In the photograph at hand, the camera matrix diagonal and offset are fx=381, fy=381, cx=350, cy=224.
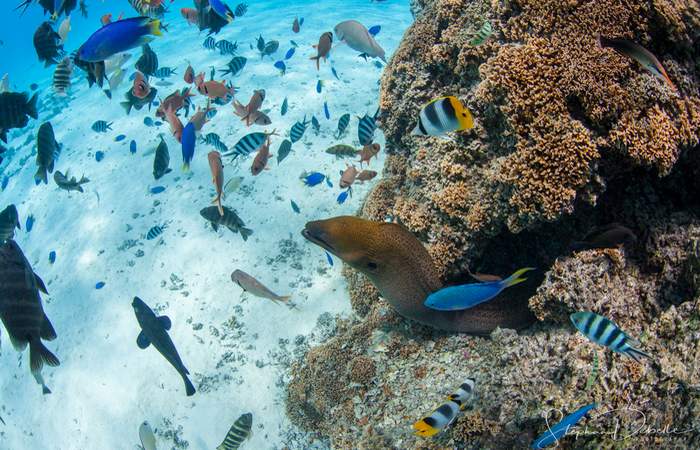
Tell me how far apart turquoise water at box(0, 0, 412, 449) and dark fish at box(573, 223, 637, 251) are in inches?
144

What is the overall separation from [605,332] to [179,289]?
660 cm

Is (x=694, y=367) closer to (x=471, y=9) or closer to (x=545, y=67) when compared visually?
Answer: (x=545, y=67)

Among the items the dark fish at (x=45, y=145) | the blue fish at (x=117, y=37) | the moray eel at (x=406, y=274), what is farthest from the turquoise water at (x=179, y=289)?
the blue fish at (x=117, y=37)

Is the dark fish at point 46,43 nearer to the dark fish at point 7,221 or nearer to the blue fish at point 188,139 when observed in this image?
the dark fish at point 7,221

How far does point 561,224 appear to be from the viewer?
3365mm

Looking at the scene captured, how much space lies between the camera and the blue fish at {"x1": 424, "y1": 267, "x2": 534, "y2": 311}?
2406mm

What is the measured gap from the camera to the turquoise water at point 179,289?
5559mm

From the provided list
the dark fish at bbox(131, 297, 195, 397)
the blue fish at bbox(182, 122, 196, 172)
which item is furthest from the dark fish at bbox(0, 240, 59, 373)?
the blue fish at bbox(182, 122, 196, 172)

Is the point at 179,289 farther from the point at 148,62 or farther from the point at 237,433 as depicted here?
the point at 148,62

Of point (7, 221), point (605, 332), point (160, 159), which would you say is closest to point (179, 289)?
point (160, 159)

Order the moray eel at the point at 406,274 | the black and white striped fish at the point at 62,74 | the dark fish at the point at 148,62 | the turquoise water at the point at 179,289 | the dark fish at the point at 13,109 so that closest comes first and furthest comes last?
the moray eel at the point at 406,274, the dark fish at the point at 13,109, the turquoise water at the point at 179,289, the black and white striped fish at the point at 62,74, the dark fish at the point at 148,62

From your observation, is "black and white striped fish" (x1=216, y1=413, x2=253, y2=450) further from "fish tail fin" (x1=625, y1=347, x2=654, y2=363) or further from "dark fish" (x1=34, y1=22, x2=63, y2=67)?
"dark fish" (x1=34, y1=22, x2=63, y2=67)

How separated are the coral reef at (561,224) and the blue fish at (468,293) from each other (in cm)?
73

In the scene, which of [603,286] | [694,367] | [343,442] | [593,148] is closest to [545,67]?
[593,148]
